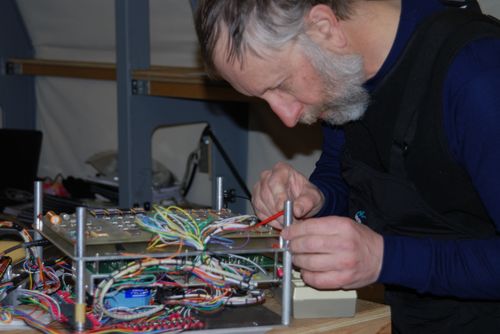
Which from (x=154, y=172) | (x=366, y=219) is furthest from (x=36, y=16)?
(x=366, y=219)

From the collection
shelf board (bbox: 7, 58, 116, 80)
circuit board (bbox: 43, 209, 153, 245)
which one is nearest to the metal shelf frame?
shelf board (bbox: 7, 58, 116, 80)

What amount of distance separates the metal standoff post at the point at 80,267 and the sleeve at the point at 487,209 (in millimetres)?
420

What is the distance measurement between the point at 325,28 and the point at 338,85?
0.11 meters

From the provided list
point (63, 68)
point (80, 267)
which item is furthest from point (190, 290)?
point (63, 68)

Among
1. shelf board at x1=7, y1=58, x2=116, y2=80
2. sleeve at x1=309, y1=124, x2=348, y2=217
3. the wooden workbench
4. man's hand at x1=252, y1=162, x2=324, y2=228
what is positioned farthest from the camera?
shelf board at x1=7, y1=58, x2=116, y2=80

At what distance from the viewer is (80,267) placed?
1049mm

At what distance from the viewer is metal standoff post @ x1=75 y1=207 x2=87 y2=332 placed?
104 centimetres

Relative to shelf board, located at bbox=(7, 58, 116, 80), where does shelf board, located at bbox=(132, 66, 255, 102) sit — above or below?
below

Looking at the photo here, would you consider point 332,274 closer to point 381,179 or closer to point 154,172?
point 381,179

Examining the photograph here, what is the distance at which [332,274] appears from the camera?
1.15m

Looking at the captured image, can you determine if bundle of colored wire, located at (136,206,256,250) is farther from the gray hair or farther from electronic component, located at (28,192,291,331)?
the gray hair

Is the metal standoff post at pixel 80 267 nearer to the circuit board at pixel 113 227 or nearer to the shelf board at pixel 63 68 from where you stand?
the circuit board at pixel 113 227

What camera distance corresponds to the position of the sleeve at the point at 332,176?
1.55 m

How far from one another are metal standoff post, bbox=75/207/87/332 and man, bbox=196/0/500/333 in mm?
286
